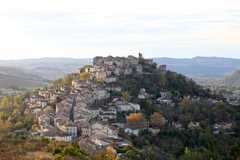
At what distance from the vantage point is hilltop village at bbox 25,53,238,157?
40.9m

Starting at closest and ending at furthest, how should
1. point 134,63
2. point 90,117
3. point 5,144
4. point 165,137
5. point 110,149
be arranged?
point 5,144 < point 110,149 < point 165,137 < point 90,117 < point 134,63

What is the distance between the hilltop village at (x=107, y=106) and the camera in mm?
40938

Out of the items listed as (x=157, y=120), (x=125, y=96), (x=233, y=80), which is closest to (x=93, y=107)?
(x=125, y=96)

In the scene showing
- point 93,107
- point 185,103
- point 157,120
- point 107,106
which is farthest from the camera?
point 185,103

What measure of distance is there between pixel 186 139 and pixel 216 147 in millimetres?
2248

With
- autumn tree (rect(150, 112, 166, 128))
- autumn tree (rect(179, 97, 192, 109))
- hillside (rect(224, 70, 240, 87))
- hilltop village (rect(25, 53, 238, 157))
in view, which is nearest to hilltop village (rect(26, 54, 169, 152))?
hilltop village (rect(25, 53, 238, 157))

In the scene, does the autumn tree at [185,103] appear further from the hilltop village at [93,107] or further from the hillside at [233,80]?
the hillside at [233,80]

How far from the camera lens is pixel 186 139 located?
41.5m

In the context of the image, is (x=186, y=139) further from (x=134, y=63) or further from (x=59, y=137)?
(x=134, y=63)

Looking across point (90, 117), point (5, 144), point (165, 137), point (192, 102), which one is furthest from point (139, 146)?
point (5, 144)

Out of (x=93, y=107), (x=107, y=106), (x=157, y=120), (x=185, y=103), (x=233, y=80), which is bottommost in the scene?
(x=233, y=80)

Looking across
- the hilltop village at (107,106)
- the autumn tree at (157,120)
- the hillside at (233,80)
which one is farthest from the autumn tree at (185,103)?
the hillside at (233,80)

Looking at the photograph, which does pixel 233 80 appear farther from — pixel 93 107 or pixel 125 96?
pixel 93 107

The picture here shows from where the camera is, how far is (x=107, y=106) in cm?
4809
